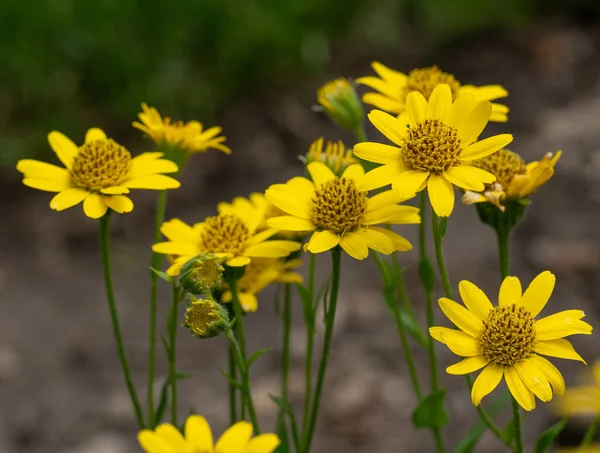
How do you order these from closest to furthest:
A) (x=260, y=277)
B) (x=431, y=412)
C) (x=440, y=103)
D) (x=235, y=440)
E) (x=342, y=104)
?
(x=235, y=440) < (x=440, y=103) < (x=260, y=277) < (x=431, y=412) < (x=342, y=104)

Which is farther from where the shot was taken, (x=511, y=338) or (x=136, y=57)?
(x=136, y=57)

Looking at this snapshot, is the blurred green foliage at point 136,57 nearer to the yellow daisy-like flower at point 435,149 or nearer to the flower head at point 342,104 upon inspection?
the flower head at point 342,104

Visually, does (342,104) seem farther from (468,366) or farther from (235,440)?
(235,440)

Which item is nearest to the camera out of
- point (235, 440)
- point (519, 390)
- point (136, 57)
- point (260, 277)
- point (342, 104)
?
point (235, 440)

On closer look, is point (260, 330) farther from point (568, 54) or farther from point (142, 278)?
point (568, 54)

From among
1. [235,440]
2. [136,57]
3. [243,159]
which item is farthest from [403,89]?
[136,57]

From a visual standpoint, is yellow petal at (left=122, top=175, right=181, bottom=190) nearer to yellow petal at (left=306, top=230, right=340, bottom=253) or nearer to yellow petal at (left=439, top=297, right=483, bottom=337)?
yellow petal at (left=306, top=230, right=340, bottom=253)
